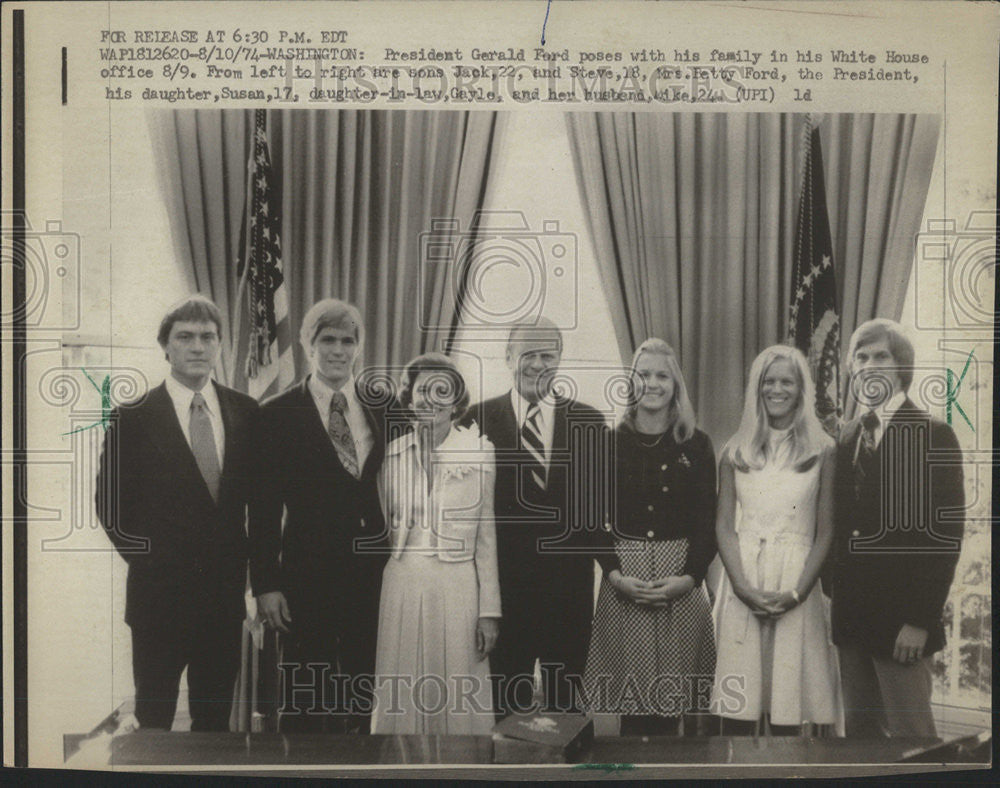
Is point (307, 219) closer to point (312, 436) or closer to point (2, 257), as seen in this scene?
point (312, 436)

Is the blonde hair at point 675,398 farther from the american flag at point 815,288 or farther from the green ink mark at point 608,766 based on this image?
the green ink mark at point 608,766

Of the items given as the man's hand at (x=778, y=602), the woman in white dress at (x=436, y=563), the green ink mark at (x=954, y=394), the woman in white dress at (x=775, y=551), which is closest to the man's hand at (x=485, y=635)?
the woman in white dress at (x=436, y=563)

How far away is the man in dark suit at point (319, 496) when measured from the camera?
12.3 ft

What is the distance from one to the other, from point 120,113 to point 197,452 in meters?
1.20

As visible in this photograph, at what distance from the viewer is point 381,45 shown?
374 centimetres

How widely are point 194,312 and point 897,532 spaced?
2.57 meters

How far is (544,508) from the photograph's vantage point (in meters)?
3.76

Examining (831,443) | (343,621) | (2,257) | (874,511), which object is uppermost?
(2,257)

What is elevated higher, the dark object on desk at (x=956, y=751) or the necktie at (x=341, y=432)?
the necktie at (x=341, y=432)

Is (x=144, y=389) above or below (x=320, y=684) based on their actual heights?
above

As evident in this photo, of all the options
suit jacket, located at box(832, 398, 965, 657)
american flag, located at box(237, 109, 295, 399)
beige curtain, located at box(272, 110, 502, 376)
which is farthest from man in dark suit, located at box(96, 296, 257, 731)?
suit jacket, located at box(832, 398, 965, 657)

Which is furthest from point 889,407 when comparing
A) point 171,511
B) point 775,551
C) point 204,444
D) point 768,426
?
point 171,511

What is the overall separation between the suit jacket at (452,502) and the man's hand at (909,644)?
141 centimetres

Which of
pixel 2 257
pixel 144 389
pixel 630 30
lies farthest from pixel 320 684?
pixel 630 30
